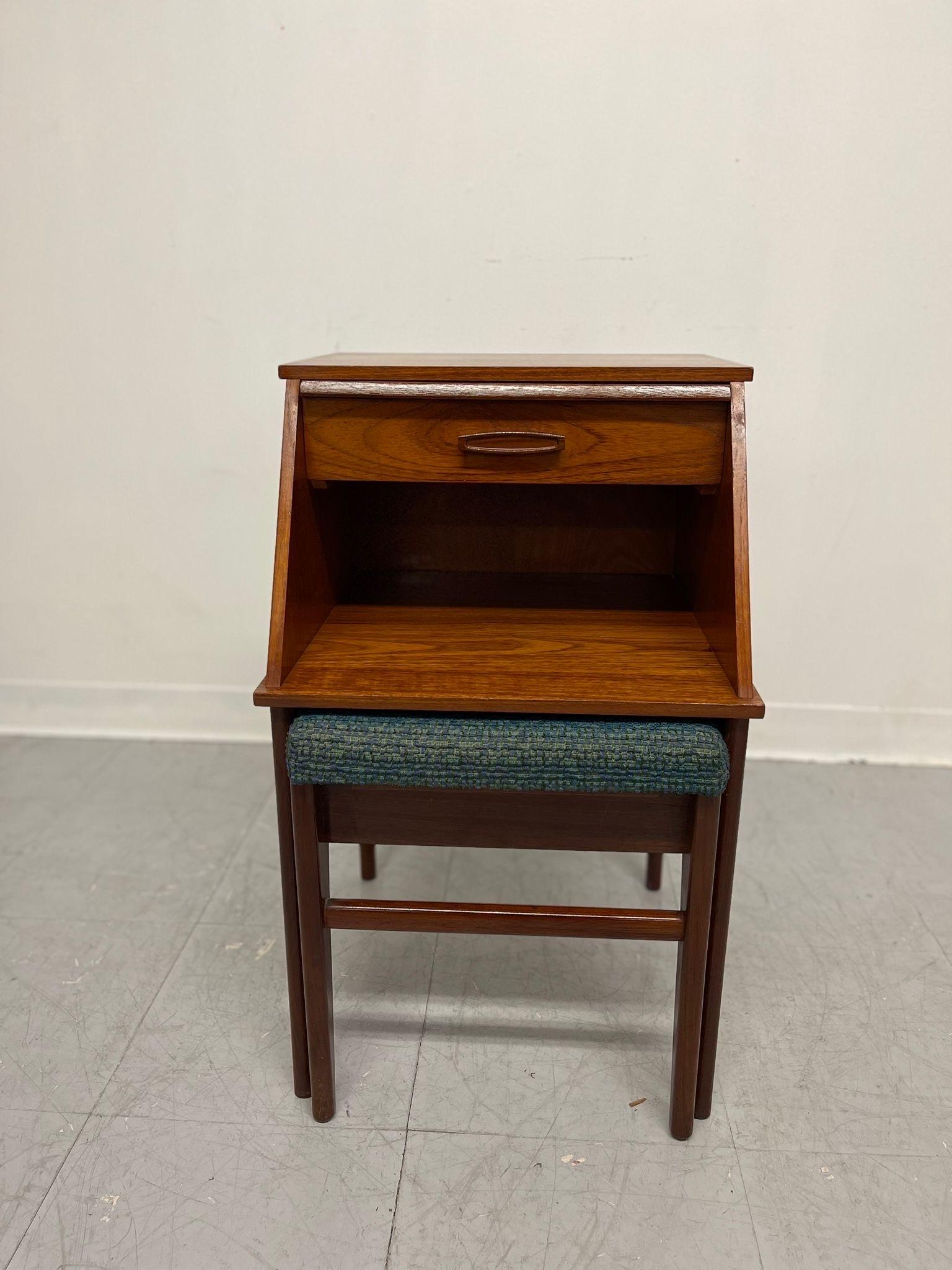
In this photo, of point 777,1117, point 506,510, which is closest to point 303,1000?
point 777,1117

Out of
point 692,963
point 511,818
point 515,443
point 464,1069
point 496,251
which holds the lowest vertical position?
point 464,1069

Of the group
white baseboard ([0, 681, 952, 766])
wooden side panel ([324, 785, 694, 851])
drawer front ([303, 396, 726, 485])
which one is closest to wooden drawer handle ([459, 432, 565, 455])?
drawer front ([303, 396, 726, 485])

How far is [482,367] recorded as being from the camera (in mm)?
1288

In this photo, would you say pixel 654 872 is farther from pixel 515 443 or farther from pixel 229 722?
pixel 229 722

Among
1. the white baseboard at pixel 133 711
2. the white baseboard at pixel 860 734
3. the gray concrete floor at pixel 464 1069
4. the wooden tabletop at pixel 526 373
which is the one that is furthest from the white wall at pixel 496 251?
the wooden tabletop at pixel 526 373

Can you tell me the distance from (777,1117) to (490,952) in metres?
0.59

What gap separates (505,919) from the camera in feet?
4.38

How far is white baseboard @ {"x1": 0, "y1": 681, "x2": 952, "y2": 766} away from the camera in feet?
8.45

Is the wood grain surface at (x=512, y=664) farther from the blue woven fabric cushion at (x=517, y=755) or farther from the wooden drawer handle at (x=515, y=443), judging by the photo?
the wooden drawer handle at (x=515, y=443)

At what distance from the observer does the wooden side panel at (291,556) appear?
1.26m

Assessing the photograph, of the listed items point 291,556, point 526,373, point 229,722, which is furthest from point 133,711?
point 526,373

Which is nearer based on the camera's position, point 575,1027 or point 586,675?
point 586,675

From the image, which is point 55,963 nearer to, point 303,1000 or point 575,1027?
point 303,1000

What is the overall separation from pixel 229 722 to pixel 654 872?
1316mm
